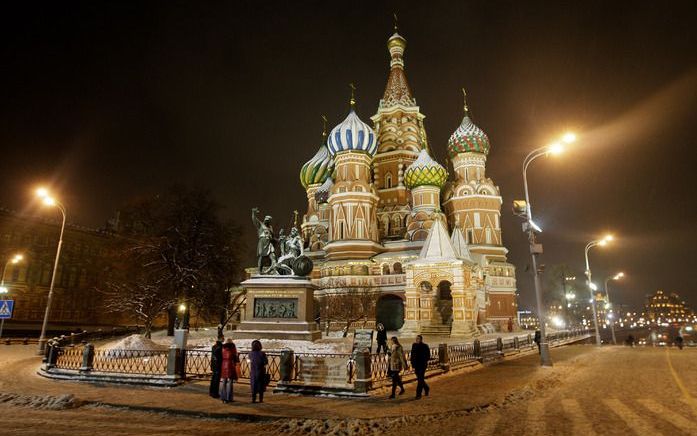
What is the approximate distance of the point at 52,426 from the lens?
23.8 feet

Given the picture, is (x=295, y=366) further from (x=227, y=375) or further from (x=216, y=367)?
(x=227, y=375)

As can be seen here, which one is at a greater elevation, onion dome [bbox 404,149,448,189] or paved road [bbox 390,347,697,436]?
onion dome [bbox 404,149,448,189]

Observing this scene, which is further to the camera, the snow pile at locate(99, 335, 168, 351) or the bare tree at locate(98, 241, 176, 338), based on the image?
the bare tree at locate(98, 241, 176, 338)

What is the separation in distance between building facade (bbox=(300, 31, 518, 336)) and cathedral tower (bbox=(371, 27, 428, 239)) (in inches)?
5.3

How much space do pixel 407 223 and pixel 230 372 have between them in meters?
42.7

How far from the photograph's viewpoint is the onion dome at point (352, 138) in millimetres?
48906

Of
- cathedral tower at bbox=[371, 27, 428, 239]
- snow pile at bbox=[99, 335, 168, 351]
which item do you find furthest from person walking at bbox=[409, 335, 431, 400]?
cathedral tower at bbox=[371, 27, 428, 239]

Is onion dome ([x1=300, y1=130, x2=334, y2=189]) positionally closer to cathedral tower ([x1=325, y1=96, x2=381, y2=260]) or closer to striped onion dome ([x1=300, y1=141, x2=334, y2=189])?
striped onion dome ([x1=300, y1=141, x2=334, y2=189])

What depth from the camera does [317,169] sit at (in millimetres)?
60938

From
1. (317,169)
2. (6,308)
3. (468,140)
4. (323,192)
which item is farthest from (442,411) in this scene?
(317,169)

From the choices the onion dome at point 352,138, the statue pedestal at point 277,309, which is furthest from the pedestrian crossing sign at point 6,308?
the onion dome at point 352,138

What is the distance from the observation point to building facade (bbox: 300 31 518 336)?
3222 cm

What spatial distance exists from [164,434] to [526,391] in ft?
26.7

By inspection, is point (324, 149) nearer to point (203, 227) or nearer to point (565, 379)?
point (203, 227)
